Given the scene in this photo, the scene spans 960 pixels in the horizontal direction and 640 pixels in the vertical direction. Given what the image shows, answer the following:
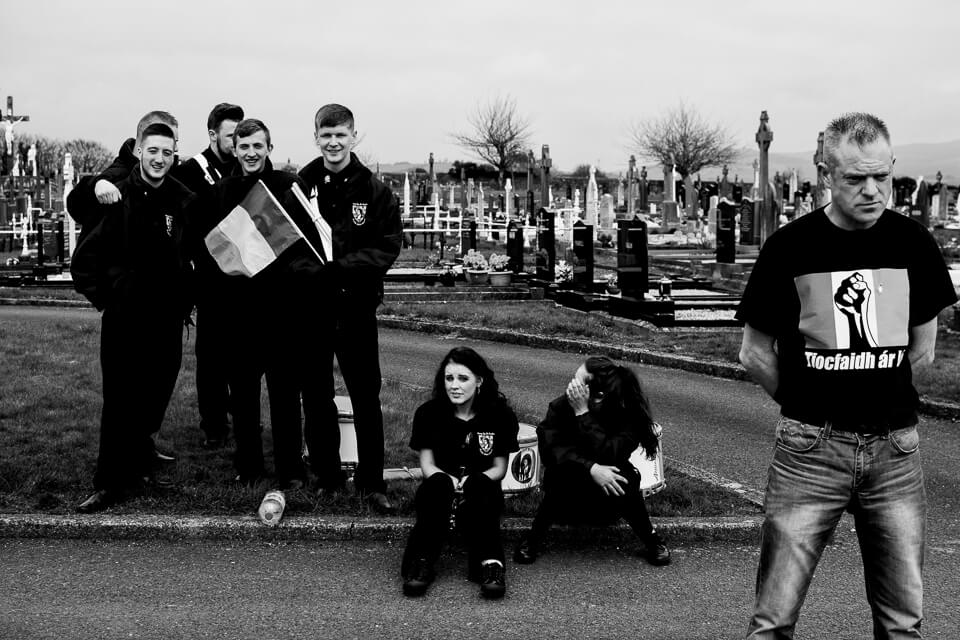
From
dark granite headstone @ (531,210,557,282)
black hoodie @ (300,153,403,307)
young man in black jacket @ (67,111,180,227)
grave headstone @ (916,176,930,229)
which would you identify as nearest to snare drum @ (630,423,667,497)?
black hoodie @ (300,153,403,307)

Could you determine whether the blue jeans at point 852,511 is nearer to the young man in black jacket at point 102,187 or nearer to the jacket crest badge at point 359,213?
the jacket crest badge at point 359,213

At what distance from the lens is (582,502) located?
204 inches

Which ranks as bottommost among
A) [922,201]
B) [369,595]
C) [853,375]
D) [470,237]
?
[369,595]

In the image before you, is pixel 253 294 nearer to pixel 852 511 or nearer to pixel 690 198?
pixel 852 511

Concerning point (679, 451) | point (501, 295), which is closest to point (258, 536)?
point (679, 451)

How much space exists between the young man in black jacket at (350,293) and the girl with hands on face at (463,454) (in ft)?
1.49

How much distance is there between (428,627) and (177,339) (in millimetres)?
2515

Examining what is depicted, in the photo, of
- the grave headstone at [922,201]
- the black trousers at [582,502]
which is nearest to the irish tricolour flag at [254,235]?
the black trousers at [582,502]

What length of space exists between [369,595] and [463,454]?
879mm

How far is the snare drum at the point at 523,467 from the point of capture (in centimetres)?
555

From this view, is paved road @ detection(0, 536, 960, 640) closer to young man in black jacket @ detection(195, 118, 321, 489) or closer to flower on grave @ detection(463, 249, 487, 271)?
young man in black jacket @ detection(195, 118, 321, 489)

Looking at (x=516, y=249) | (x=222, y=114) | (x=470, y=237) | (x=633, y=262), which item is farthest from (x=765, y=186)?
(x=222, y=114)

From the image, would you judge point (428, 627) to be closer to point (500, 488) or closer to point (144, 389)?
point (500, 488)

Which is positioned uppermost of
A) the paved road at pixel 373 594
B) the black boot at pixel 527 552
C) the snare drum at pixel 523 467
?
the snare drum at pixel 523 467
